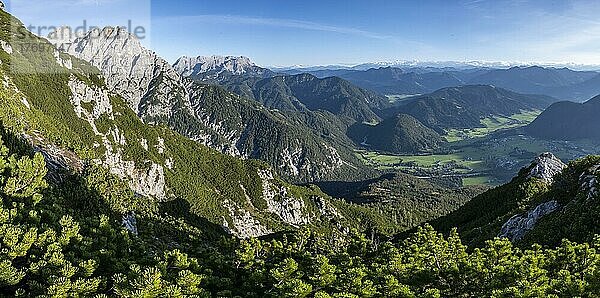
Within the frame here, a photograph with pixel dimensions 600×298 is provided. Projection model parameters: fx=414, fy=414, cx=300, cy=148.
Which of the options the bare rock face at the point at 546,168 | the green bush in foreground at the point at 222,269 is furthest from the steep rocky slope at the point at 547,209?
the green bush in foreground at the point at 222,269

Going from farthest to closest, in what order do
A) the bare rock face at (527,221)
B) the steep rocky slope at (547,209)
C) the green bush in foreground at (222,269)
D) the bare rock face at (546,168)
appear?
1. the bare rock face at (546,168)
2. the bare rock face at (527,221)
3. the steep rocky slope at (547,209)
4. the green bush in foreground at (222,269)

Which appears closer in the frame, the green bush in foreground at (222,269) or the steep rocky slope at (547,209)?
the green bush in foreground at (222,269)

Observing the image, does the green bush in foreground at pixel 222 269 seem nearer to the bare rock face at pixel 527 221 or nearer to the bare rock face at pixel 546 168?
the bare rock face at pixel 527 221

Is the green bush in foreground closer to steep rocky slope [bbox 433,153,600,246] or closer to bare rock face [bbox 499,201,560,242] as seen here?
steep rocky slope [bbox 433,153,600,246]

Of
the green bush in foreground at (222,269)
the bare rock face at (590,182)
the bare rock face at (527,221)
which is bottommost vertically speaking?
the bare rock face at (527,221)

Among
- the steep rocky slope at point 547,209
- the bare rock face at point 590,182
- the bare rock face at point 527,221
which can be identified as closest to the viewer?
the steep rocky slope at point 547,209

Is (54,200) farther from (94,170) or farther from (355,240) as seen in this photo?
(94,170)

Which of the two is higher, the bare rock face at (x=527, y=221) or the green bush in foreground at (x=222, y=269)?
the green bush in foreground at (x=222, y=269)
